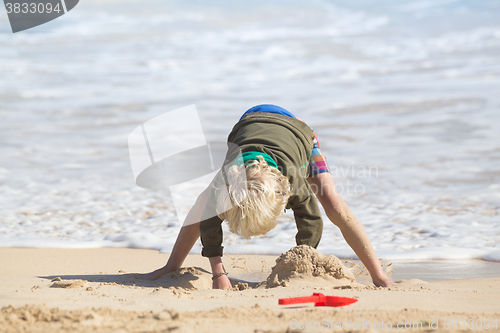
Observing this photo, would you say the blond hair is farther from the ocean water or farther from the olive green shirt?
the ocean water

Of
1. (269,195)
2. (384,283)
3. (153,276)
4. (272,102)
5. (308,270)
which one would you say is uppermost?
(269,195)

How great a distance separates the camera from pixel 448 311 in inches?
74.9

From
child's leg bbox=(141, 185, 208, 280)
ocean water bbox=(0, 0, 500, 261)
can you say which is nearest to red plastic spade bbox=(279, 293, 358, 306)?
child's leg bbox=(141, 185, 208, 280)

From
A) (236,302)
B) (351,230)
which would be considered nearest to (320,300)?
(236,302)

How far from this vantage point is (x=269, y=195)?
7.04 ft

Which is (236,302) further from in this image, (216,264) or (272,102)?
(272,102)

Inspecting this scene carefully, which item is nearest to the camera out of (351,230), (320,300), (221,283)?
(320,300)

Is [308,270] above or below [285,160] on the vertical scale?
below

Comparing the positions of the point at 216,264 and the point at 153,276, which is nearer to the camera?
the point at 216,264

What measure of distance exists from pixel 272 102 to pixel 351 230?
714 cm

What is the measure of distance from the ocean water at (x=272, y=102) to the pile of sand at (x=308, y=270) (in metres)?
1.00

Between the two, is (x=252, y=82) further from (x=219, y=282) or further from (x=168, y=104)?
(x=219, y=282)

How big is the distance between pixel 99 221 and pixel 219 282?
82.7 inches

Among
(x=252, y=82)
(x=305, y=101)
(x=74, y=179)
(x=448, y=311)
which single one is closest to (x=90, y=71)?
(x=252, y=82)
